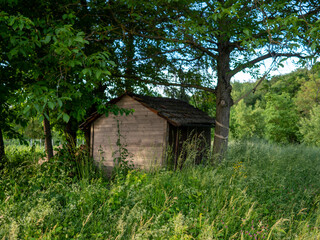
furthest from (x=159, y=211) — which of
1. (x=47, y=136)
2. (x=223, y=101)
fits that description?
(x=47, y=136)

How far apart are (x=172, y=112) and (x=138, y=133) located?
163 centimetres

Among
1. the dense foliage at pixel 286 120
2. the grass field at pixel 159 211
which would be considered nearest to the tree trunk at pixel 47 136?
the grass field at pixel 159 211

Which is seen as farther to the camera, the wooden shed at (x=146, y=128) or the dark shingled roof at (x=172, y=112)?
the wooden shed at (x=146, y=128)

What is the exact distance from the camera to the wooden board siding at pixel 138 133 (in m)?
10.3

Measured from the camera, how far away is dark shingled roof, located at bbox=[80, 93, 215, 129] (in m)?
9.94

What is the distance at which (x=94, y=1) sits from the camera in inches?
372

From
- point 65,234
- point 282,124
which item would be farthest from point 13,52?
point 282,124

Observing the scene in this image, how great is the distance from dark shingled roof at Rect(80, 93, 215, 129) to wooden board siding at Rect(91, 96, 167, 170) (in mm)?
Result: 323

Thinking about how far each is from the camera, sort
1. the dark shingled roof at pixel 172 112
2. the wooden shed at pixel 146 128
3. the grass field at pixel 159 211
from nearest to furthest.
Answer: the grass field at pixel 159 211
the dark shingled roof at pixel 172 112
the wooden shed at pixel 146 128

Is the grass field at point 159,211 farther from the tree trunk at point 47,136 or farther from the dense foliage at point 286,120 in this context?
the dense foliage at point 286,120

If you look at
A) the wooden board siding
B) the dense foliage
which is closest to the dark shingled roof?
the wooden board siding

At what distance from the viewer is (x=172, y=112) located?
10.5 meters

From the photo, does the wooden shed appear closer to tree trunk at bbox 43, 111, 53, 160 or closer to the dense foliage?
tree trunk at bbox 43, 111, 53, 160

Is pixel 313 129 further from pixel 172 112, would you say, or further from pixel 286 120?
pixel 172 112
